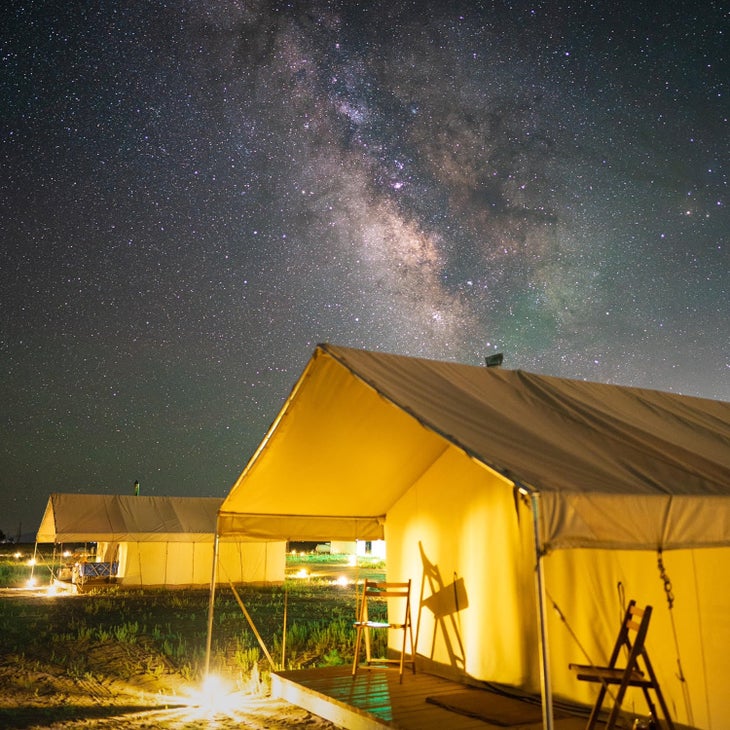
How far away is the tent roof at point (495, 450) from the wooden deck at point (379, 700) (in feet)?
4.63

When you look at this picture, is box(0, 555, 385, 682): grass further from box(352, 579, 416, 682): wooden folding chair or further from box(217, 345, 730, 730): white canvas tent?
box(217, 345, 730, 730): white canvas tent

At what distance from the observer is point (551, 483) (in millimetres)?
3127

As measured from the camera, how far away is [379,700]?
16.8 feet

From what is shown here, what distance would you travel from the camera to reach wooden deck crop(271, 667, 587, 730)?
14.6 feet

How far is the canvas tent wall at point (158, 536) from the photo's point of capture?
18172 mm

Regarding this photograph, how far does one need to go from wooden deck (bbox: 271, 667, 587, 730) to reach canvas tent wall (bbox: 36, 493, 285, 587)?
12930mm

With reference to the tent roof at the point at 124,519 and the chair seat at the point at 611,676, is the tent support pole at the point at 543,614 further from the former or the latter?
the tent roof at the point at 124,519

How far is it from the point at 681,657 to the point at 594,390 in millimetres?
1989

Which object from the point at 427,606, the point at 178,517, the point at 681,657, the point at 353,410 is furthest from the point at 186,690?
the point at 178,517

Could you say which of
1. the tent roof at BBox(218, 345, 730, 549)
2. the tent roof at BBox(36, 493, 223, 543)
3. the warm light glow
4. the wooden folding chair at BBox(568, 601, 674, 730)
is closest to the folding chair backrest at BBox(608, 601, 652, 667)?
the wooden folding chair at BBox(568, 601, 674, 730)

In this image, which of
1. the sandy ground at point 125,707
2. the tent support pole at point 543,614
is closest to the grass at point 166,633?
the sandy ground at point 125,707

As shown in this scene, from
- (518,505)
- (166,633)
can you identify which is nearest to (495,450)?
(518,505)

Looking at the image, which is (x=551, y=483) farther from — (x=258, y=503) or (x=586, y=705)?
(x=258, y=503)

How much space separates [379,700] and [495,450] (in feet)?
8.61
